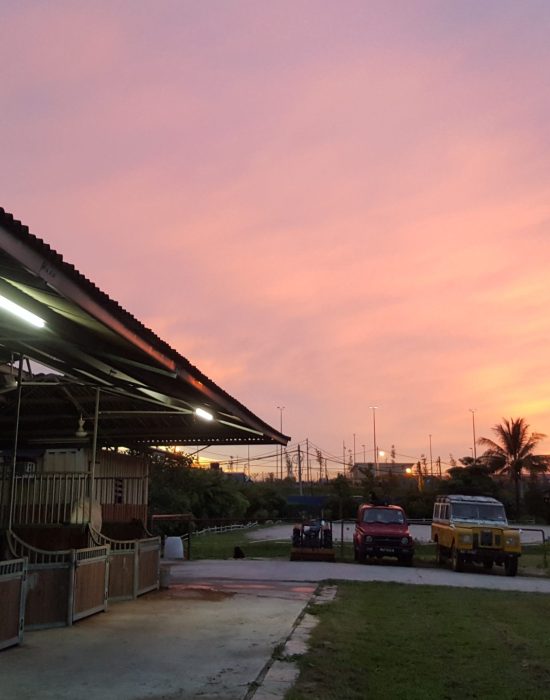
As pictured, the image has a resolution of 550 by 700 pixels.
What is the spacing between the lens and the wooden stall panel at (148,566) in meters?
12.7

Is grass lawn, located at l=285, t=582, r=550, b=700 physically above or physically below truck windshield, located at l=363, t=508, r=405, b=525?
below

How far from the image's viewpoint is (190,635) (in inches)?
362

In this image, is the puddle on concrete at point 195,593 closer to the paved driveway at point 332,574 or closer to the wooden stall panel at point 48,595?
the paved driveway at point 332,574

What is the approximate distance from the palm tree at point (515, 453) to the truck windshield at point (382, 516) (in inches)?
1639

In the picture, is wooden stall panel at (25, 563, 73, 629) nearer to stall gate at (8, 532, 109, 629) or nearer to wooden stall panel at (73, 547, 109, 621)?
stall gate at (8, 532, 109, 629)

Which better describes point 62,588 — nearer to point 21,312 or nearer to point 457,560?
point 21,312

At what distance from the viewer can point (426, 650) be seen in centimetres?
884

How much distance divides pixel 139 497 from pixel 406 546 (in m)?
8.99

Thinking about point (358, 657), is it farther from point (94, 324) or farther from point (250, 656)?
point (94, 324)

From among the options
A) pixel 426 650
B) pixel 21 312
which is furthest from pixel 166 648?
pixel 21 312

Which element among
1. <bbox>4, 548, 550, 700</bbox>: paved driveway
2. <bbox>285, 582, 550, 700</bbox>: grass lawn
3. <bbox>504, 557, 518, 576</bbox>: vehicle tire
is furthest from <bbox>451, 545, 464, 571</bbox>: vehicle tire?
<bbox>4, 548, 550, 700</bbox>: paved driveway

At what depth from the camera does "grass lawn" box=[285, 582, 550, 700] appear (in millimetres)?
6949

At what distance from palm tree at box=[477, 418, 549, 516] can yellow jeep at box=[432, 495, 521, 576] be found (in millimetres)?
42035

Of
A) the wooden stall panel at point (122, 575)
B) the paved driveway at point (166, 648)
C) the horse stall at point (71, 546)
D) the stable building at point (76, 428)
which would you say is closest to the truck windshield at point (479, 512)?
the stable building at point (76, 428)
